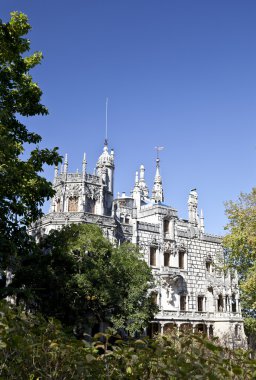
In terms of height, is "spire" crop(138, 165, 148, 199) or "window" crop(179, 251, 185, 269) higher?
"spire" crop(138, 165, 148, 199)

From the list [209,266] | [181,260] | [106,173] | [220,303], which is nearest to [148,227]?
[181,260]

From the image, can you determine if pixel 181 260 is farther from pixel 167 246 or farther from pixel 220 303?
pixel 220 303

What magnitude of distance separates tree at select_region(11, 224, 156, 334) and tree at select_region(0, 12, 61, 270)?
5782mm

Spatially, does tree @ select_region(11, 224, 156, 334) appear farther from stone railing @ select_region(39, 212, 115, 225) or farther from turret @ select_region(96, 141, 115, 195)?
turret @ select_region(96, 141, 115, 195)

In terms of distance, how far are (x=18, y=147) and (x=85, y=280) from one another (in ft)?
36.3

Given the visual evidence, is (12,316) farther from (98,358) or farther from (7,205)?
(7,205)

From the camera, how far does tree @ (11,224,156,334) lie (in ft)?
69.4

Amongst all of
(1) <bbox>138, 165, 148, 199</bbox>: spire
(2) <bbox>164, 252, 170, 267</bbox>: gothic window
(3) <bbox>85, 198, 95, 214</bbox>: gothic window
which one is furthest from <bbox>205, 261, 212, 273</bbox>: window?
(1) <bbox>138, 165, 148, 199</bbox>: spire

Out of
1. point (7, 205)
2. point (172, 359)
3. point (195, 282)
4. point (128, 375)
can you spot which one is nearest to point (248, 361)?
point (172, 359)

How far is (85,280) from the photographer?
23.3 m

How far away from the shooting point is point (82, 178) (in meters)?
37.0

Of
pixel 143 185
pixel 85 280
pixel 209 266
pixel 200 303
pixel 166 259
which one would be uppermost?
pixel 143 185

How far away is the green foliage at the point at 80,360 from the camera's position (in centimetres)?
474

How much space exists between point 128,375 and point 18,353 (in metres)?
1.38
